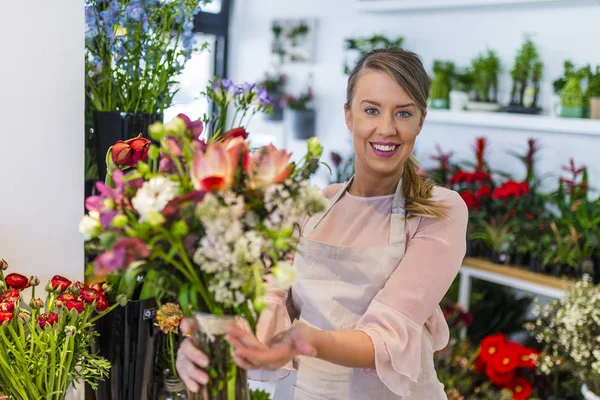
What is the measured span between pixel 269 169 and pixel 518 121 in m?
2.64

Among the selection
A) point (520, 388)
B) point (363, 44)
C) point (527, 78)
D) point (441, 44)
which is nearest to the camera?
point (520, 388)

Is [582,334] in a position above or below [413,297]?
below

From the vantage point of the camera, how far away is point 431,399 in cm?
151

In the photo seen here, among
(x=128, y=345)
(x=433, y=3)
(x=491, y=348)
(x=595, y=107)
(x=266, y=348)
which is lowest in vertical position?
(x=491, y=348)

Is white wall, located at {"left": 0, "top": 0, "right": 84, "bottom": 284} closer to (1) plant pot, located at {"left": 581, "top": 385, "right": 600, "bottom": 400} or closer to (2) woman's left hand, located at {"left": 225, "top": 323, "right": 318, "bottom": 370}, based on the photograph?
(2) woman's left hand, located at {"left": 225, "top": 323, "right": 318, "bottom": 370}

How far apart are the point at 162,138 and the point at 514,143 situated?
2981 millimetres

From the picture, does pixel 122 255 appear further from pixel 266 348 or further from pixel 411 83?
pixel 411 83

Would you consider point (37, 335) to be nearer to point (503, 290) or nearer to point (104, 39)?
point (104, 39)

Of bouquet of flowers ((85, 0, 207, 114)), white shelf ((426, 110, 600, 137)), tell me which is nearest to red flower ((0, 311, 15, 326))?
bouquet of flowers ((85, 0, 207, 114))

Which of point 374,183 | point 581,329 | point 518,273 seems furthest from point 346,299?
point 518,273

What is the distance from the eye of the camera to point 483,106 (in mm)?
3537

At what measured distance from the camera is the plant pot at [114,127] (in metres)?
1.72

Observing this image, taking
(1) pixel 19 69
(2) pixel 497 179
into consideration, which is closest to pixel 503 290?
(2) pixel 497 179

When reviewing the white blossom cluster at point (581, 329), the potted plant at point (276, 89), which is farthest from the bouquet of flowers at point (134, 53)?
the potted plant at point (276, 89)
